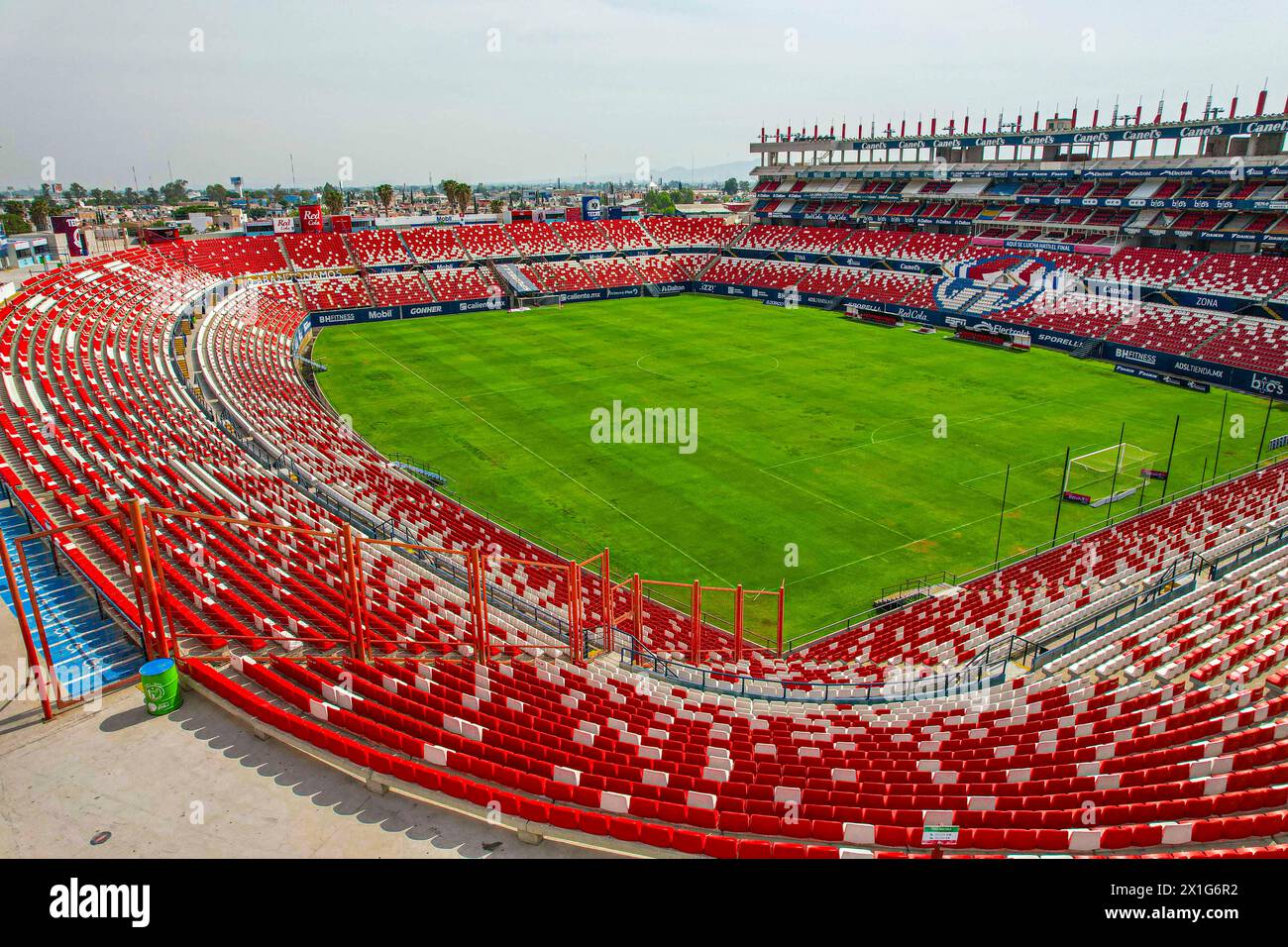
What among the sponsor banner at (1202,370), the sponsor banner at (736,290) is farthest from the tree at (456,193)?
the sponsor banner at (1202,370)

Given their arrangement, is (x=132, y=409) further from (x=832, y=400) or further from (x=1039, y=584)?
(x=832, y=400)

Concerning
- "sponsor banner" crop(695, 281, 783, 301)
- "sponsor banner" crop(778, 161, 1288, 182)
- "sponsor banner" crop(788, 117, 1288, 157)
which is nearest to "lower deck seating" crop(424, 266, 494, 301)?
"sponsor banner" crop(695, 281, 783, 301)

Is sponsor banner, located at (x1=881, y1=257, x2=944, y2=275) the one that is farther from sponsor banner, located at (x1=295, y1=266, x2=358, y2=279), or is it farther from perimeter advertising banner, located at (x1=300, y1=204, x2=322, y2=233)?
perimeter advertising banner, located at (x1=300, y1=204, x2=322, y2=233)

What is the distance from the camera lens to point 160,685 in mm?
12711

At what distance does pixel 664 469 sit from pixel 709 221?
7511 cm

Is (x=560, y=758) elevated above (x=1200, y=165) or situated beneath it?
situated beneath

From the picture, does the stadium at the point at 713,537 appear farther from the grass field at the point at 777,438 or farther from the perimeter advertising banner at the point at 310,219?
the perimeter advertising banner at the point at 310,219

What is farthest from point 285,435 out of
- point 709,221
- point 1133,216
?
point 709,221

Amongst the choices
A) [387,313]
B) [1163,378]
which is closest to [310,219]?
[387,313]

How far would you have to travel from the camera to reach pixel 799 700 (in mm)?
19078

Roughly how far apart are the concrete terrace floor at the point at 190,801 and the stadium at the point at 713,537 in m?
0.12

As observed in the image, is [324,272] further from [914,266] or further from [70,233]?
[914,266]

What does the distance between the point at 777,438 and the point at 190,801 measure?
35361 mm

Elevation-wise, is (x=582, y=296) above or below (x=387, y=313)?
above
